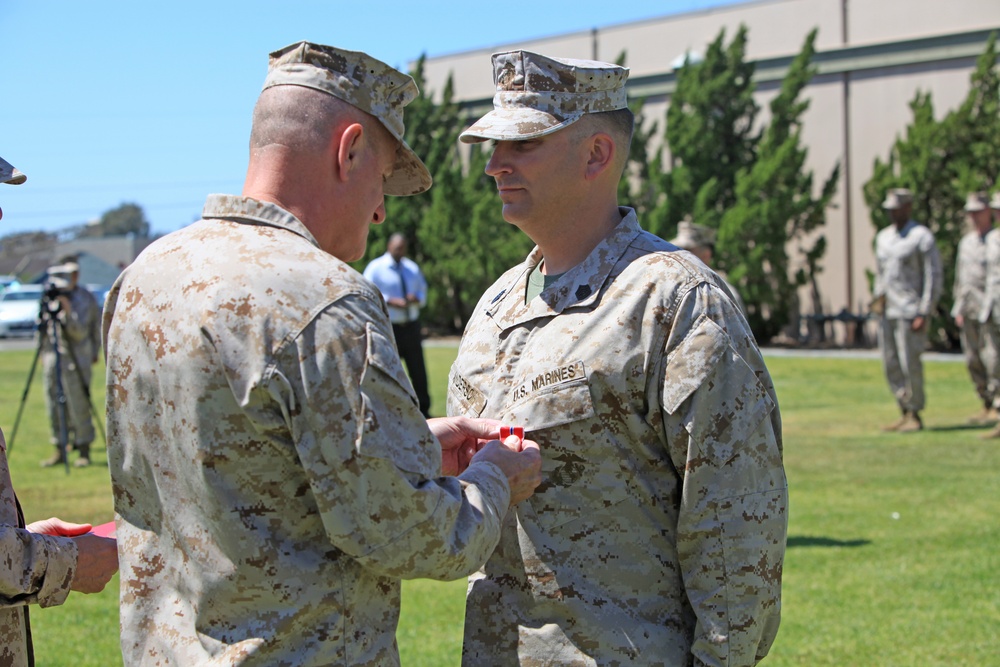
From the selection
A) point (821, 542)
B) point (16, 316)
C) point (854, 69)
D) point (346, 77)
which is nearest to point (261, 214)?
point (346, 77)

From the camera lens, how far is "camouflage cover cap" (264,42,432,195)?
7.84 ft

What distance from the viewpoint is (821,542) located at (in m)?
7.71

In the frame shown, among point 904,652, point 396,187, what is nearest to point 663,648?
point 396,187

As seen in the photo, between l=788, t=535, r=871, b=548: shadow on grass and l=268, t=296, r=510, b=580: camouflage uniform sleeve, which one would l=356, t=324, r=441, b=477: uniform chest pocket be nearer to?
l=268, t=296, r=510, b=580: camouflage uniform sleeve

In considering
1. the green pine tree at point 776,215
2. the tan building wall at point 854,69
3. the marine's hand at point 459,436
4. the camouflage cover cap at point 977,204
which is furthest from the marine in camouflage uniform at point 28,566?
the green pine tree at point 776,215

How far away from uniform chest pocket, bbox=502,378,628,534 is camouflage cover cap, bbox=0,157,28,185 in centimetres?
153

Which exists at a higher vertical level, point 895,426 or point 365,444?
point 365,444

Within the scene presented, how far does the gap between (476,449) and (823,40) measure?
84.2 feet

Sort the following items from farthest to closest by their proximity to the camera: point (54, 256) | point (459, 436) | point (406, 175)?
point (54, 256) < point (459, 436) < point (406, 175)

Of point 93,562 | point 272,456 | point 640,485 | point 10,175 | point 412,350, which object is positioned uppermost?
point 10,175

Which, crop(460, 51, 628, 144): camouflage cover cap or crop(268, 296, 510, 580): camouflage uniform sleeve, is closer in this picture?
crop(268, 296, 510, 580): camouflage uniform sleeve

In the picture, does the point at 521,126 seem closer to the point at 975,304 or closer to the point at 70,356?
the point at 70,356

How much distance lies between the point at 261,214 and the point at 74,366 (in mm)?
10911

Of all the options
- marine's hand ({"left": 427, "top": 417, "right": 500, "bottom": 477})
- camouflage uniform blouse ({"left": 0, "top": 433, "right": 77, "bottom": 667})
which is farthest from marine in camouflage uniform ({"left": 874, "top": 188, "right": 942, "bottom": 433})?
camouflage uniform blouse ({"left": 0, "top": 433, "right": 77, "bottom": 667})
